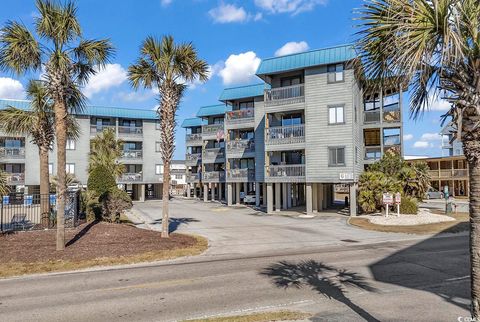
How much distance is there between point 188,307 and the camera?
9.97 meters

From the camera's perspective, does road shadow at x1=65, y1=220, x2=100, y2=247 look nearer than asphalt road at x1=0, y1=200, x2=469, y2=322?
No

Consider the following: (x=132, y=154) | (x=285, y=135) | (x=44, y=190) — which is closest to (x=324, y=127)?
(x=285, y=135)

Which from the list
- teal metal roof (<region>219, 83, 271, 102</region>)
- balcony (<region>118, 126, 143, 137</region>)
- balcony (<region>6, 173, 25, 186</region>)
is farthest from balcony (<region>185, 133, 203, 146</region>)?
balcony (<region>6, 173, 25, 186</region>)

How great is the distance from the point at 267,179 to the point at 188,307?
2875 cm

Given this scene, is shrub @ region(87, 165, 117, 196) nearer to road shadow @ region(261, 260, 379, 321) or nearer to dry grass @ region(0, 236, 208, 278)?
dry grass @ region(0, 236, 208, 278)

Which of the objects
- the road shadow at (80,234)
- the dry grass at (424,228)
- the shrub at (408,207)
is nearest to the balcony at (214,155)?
the shrub at (408,207)

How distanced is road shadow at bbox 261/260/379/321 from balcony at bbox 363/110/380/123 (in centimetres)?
2852

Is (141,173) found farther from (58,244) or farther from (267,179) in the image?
(58,244)

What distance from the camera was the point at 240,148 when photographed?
47.7 m

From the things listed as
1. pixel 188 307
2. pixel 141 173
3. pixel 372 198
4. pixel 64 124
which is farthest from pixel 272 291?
pixel 141 173

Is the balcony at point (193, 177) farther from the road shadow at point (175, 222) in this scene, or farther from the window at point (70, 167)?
the road shadow at point (175, 222)

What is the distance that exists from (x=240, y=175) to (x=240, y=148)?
10.8ft

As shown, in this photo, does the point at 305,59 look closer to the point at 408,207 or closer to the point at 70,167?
the point at 408,207

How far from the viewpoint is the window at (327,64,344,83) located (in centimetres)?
3475
